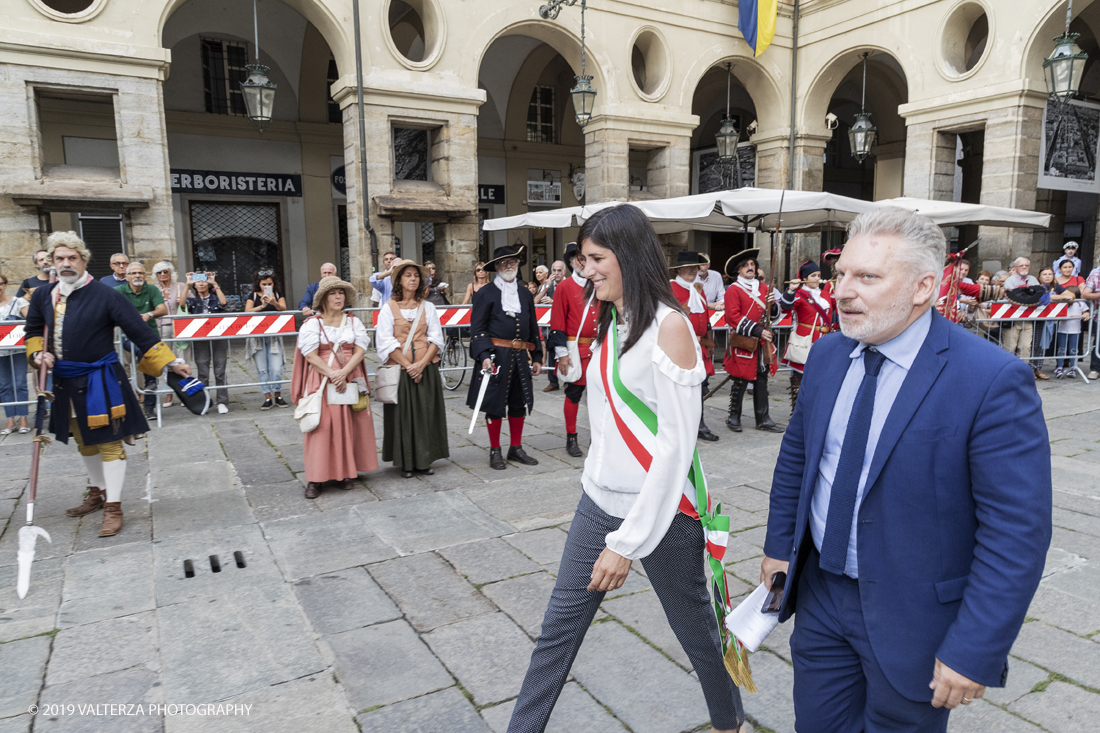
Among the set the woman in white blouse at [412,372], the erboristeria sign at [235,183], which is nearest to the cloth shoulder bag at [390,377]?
the woman in white blouse at [412,372]

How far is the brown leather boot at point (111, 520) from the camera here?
185 inches

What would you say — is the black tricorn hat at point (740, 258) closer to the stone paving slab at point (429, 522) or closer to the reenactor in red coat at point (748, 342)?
the reenactor in red coat at point (748, 342)

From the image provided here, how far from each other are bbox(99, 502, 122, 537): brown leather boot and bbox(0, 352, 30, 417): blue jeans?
4.00 metres

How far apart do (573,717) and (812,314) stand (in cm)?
573

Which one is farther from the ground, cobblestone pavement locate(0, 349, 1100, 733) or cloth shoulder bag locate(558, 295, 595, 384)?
cloth shoulder bag locate(558, 295, 595, 384)

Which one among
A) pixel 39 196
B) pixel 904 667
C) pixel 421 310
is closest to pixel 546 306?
pixel 421 310

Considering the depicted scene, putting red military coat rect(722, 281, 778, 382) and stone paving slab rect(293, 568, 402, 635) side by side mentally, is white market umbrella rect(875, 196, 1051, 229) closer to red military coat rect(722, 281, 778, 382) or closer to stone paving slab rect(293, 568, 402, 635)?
red military coat rect(722, 281, 778, 382)

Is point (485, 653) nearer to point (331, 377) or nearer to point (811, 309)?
point (331, 377)

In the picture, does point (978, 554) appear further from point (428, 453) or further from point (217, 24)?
point (217, 24)

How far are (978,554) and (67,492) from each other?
6.28 metres

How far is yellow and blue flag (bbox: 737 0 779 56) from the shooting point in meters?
15.1

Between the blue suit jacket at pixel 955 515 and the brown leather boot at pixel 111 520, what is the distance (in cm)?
477

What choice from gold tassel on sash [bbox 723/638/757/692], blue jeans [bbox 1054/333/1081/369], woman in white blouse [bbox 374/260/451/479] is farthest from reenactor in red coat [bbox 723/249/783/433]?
blue jeans [bbox 1054/333/1081/369]

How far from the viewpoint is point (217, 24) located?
1589 cm
